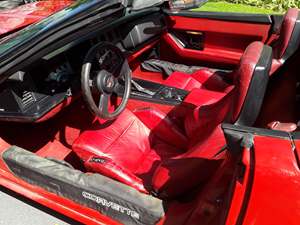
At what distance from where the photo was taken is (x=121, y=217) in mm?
1993

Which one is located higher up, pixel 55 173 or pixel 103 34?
pixel 103 34

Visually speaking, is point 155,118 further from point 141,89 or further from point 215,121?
point 215,121

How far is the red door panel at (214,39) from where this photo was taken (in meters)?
3.13

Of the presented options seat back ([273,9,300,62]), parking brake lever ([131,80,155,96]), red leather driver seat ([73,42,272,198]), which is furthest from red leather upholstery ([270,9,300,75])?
parking brake lever ([131,80,155,96])

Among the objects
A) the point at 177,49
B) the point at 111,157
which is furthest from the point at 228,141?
the point at 177,49

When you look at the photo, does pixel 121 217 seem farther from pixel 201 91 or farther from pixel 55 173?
pixel 201 91

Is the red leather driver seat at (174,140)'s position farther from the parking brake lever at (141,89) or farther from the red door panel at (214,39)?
the red door panel at (214,39)

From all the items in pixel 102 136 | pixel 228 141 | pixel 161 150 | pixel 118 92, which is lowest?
pixel 161 150

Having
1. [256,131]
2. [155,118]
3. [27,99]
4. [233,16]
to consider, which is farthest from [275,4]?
[256,131]

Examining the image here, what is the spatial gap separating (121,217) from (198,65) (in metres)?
2.01

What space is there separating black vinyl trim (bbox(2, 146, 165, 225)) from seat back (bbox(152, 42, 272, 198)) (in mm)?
143

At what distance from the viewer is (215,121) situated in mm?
1986

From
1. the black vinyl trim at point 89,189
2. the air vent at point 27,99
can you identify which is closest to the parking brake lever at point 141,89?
the air vent at point 27,99

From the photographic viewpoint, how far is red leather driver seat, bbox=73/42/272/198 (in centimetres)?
152
